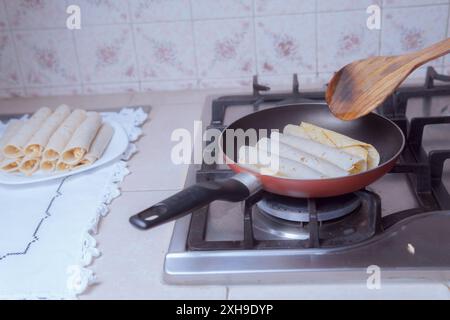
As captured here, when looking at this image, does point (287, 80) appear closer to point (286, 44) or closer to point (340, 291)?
point (286, 44)

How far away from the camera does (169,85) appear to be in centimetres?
120

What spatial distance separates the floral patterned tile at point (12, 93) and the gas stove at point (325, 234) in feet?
1.98

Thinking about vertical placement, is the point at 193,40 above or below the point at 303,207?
above

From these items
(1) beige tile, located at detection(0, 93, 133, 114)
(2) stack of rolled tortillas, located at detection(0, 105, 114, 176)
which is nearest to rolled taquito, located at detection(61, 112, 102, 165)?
(2) stack of rolled tortillas, located at detection(0, 105, 114, 176)

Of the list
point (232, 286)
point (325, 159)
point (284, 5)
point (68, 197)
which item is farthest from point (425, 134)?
point (68, 197)

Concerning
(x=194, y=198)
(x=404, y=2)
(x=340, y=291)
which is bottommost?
(x=340, y=291)

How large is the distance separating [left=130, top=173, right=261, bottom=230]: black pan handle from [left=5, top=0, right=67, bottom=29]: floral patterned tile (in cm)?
68

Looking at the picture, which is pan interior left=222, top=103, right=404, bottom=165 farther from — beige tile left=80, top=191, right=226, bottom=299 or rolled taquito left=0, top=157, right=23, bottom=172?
rolled taquito left=0, top=157, right=23, bottom=172

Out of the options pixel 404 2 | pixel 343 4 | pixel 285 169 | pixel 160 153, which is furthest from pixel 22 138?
pixel 404 2

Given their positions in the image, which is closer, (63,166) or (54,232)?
(54,232)

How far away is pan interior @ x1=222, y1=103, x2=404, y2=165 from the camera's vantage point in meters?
0.83

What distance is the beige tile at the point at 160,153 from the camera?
84 centimetres

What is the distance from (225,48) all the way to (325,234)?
60cm
